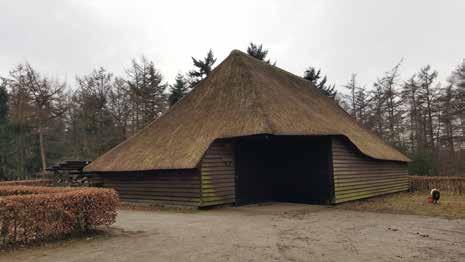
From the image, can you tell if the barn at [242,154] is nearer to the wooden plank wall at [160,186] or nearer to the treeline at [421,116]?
the wooden plank wall at [160,186]

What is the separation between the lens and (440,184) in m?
21.6

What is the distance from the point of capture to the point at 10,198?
6.96m

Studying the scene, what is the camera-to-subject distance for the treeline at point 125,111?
96.6 ft

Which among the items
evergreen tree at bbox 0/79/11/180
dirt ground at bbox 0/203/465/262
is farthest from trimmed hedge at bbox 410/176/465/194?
evergreen tree at bbox 0/79/11/180

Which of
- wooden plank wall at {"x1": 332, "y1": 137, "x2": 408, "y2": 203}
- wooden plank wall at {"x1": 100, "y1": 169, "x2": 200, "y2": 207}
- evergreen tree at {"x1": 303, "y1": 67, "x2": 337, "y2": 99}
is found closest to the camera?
wooden plank wall at {"x1": 100, "y1": 169, "x2": 200, "y2": 207}

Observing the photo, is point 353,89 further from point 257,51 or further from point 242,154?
point 242,154

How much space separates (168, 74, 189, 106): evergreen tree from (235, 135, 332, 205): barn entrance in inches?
713

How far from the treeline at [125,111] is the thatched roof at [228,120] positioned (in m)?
12.6

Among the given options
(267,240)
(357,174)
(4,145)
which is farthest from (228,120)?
(4,145)

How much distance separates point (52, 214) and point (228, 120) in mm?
7978

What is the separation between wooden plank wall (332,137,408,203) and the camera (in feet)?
47.8

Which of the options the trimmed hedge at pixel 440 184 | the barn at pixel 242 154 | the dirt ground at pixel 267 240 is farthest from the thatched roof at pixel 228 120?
the trimmed hedge at pixel 440 184

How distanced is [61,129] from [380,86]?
29.3m

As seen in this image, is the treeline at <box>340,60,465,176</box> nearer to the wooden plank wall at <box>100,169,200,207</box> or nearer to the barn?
the barn
